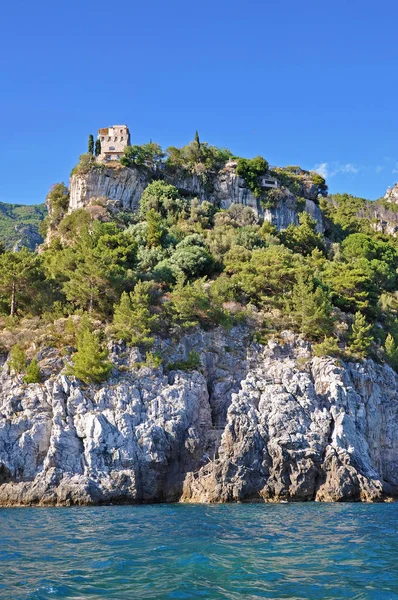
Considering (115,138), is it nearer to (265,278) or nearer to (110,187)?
(110,187)

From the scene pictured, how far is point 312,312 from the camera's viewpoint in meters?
43.5

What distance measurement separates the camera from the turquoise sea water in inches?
539

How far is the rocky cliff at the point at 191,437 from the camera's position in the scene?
3338 centimetres

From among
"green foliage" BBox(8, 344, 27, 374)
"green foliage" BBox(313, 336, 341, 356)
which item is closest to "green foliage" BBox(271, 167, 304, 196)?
"green foliage" BBox(313, 336, 341, 356)

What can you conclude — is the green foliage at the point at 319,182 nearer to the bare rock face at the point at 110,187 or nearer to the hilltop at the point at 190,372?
the hilltop at the point at 190,372

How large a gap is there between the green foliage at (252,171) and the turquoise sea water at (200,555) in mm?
46968

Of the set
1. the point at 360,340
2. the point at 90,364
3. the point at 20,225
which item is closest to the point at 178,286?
the point at 90,364

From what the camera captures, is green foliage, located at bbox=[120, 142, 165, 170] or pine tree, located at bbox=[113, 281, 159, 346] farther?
green foliage, located at bbox=[120, 142, 165, 170]

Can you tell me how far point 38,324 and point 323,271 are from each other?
84.3 feet

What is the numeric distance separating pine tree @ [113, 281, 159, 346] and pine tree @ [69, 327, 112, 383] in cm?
265

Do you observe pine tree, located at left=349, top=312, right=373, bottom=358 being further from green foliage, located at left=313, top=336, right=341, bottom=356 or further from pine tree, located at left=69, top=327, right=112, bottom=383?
pine tree, located at left=69, top=327, right=112, bottom=383

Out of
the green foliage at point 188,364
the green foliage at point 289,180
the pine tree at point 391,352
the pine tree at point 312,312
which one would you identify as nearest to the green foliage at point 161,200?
the green foliage at point 289,180

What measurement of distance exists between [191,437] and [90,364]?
25.2ft

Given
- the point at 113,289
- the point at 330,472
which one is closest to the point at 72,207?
the point at 113,289
